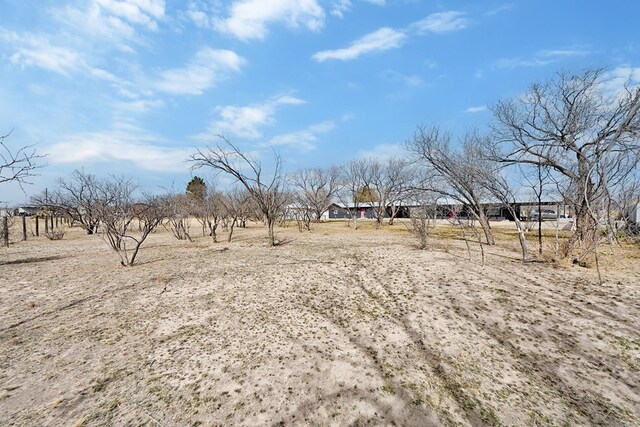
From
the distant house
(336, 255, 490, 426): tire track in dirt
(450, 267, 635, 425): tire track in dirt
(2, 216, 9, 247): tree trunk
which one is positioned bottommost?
(450, 267, 635, 425): tire track in dirt

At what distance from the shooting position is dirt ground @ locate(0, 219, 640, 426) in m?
2.98

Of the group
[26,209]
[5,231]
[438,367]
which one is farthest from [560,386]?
[26,209]

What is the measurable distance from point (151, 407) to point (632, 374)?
5.61 m

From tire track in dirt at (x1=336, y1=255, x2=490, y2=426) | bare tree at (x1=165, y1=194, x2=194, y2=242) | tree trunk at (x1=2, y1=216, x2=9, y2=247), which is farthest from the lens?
bare tree at (x1=165, y1=194, x2=194, y2=242)

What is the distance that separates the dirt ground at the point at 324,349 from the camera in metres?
2.98

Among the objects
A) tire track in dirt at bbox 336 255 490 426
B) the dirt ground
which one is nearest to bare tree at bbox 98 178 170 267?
the dirt ground

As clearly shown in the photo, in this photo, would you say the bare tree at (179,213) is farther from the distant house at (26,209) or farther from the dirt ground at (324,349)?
the dirt ground at (324,349)

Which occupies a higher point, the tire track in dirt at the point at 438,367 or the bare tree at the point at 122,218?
the bare tree at the point at 122,218

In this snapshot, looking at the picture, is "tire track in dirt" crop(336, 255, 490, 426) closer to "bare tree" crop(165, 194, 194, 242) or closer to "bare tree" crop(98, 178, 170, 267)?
"bare tree" crop(98, 178, 170, 267)

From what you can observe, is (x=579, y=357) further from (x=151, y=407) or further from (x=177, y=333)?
(x=177, y=333)

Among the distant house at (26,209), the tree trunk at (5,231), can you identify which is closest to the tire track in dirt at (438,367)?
the tree trunk at (5,231)

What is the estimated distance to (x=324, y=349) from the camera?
13.6 feet

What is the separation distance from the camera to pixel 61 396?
3.12 metres

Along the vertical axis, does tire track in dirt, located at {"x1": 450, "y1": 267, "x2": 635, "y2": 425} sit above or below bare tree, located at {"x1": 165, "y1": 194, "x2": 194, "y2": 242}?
below
